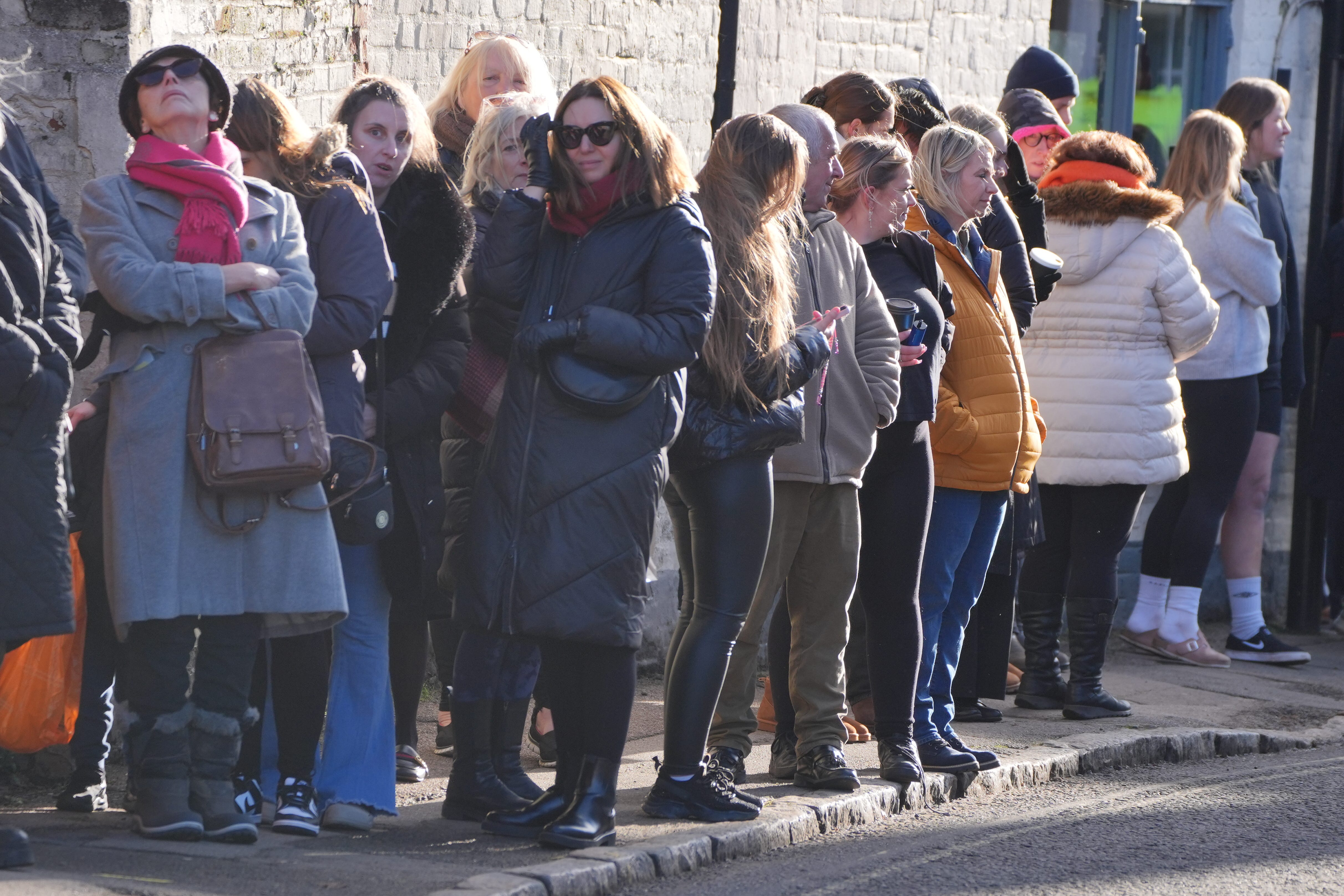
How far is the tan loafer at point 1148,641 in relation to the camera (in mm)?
8977

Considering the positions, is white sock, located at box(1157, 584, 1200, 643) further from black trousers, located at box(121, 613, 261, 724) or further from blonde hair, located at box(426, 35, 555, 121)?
black trousers, located at box(121, 613, 261, 724)

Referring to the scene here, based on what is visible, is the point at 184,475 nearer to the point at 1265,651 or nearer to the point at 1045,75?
the point at 1045,75

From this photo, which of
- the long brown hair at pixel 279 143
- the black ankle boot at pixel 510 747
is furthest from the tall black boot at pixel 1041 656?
the long brown hair at pixel 279 143

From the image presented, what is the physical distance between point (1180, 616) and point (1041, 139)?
2.37 m

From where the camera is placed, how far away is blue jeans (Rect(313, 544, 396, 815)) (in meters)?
5.10

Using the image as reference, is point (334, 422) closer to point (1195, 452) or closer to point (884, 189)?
point (884, 189)

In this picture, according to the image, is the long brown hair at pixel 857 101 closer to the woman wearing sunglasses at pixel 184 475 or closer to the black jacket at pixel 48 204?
the woman wearing sunglasses at pixel 184 475

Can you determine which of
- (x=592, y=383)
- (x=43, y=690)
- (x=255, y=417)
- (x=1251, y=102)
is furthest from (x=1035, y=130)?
(x=43, y=690)

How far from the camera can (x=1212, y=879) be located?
16.9 feet

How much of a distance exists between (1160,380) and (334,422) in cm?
373

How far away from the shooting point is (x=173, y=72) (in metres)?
4.70

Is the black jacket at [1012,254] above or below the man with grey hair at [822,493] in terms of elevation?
above

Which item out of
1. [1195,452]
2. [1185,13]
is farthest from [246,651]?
[1185,13]

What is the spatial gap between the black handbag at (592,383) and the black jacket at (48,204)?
1229 mm
